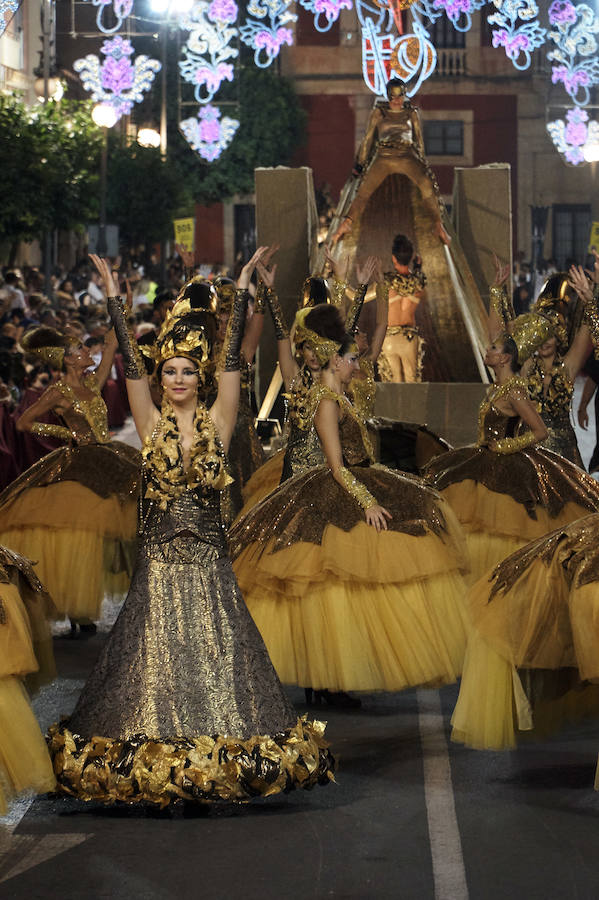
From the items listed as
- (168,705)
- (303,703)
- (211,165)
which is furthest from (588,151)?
(168,705)

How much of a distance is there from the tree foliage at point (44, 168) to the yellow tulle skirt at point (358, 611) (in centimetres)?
1488

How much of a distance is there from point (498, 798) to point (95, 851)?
1.74 metres

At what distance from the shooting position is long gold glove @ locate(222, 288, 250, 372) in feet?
22.5

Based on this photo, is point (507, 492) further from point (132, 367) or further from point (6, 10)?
point (6, 10)

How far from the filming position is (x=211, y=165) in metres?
51.2

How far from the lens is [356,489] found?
27.1ft

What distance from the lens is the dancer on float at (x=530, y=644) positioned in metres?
6.73

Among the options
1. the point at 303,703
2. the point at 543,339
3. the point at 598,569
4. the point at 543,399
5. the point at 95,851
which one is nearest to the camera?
the point at 95,851

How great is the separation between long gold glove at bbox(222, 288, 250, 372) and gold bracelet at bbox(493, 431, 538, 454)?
3.23 meters

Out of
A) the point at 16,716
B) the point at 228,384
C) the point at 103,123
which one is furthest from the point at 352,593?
the point at 103,123

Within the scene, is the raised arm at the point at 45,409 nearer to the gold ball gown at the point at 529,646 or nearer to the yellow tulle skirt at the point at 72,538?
the yellow tulle skirt at the point at 72,538

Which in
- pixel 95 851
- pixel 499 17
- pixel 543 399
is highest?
pixel 499 17

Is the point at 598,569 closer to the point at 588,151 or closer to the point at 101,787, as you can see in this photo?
the point at 101,787

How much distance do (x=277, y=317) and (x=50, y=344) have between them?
1509mm
